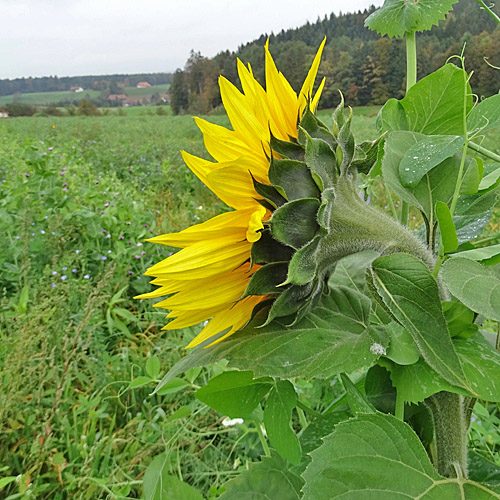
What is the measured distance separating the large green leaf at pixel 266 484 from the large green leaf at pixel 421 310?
0.95 ft

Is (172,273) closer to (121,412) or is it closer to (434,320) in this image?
(434,320)

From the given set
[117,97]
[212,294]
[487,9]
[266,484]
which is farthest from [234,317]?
[117,97]

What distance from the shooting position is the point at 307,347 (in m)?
0.38

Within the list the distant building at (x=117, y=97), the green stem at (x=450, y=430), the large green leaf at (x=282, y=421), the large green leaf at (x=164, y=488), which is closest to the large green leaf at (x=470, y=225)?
the green stem at (x=450, y=430)

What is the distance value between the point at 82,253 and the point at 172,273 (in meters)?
2.20

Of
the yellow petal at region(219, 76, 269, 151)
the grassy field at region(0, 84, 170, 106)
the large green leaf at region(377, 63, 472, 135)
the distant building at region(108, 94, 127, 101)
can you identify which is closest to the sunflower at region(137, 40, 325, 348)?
the yellow petal at region(219, 76, 269, 151)

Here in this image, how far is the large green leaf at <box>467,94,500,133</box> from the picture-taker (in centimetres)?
44

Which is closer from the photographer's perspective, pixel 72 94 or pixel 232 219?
pixel 232 219

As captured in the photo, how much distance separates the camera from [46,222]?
2.57 m

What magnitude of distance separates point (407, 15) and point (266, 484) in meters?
0.54

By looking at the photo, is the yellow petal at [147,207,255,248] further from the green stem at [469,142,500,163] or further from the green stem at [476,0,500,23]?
the green stem at [476,0,500,23]

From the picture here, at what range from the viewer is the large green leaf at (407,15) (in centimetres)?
49

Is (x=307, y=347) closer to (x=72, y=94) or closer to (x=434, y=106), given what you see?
(x=434, y=106)

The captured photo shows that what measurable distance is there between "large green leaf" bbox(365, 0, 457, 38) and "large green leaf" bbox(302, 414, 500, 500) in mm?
395
